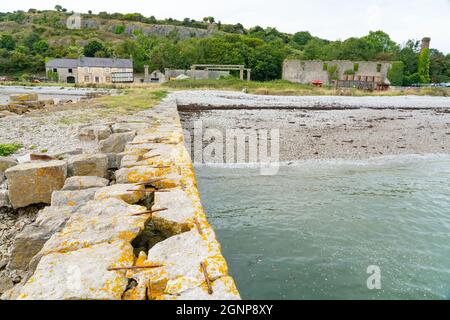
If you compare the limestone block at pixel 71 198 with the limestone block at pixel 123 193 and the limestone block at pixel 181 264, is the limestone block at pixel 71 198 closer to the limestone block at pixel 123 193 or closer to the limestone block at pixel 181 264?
the limestone block at pixel 123 193

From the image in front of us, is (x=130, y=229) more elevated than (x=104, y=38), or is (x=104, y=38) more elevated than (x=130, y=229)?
(x=104, y=38)

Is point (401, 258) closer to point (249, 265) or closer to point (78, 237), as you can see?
point (249, 265)

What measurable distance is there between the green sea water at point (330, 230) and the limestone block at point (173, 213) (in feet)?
5.29

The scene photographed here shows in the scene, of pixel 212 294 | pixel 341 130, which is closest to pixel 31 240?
pixel 212 294

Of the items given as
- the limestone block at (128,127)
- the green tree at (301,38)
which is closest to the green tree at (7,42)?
the green tree at (301,38)

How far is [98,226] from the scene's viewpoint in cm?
299

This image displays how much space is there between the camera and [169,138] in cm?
697

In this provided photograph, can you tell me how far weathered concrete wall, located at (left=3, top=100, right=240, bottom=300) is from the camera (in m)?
2.21

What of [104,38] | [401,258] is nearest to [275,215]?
[401,258]

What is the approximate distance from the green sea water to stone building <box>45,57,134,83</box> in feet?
202

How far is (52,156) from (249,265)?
3.80 meters

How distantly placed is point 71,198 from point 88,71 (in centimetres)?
6807

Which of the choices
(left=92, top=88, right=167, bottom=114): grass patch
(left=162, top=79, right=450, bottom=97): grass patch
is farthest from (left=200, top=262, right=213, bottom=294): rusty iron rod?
(left=162, top=79, right=450, bottom=97): grass patch

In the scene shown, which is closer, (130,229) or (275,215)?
(130,229)
